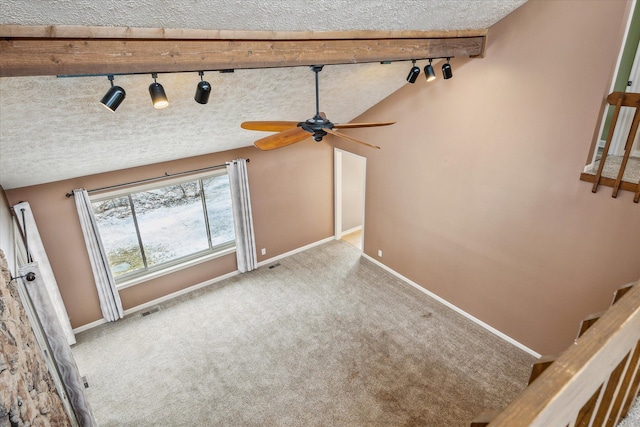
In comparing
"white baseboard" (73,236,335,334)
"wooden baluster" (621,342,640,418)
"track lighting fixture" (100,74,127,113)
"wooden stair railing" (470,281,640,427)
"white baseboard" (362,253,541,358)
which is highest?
"track lighting fixture" (100,74,127,113)

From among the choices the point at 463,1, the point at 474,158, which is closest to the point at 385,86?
the point at 474,158

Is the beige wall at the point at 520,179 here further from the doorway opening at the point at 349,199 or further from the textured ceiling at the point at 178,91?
A: the doorway opening at the point at 349,199

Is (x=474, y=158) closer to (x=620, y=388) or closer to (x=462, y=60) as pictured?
(x=462, y=60)

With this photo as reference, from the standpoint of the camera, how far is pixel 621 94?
3227 mm

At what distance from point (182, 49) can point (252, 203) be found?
3922 millimetres

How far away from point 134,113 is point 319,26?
1884 millimetres

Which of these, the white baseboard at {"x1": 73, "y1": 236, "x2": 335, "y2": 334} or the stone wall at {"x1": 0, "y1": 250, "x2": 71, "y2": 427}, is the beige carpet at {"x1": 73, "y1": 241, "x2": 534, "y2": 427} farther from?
the stone wall at {"x1": 0, "y1": 250, "x2": 71, "y2": 427}

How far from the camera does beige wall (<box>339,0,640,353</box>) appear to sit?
348 cm

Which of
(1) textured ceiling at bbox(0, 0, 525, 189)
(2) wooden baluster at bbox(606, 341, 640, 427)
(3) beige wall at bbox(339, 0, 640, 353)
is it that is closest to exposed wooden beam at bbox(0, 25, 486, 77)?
(1) textured ceiling at bbox(0, 0, 525, 189)

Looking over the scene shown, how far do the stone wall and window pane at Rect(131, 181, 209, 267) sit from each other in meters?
3.37

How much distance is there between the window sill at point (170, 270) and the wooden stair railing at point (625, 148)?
16.8ft

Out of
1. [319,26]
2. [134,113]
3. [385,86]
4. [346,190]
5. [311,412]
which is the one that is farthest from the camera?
[346,190]

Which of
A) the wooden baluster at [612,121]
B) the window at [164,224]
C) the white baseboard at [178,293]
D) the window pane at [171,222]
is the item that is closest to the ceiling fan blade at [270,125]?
the wooden baluster at [612,121]

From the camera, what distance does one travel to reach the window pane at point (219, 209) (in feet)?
19.9
